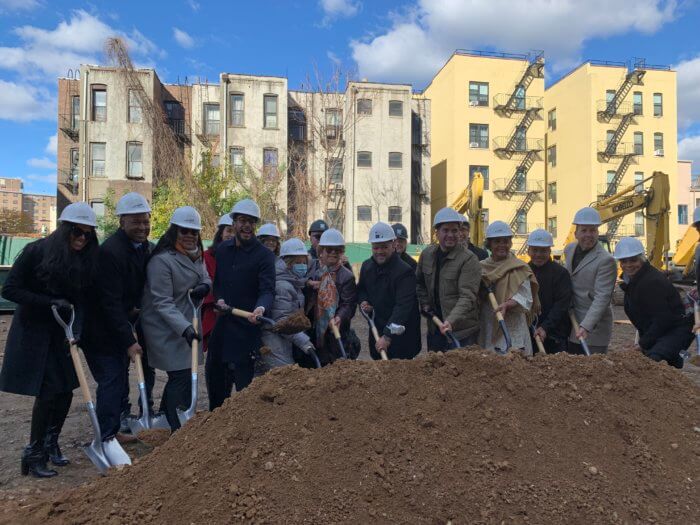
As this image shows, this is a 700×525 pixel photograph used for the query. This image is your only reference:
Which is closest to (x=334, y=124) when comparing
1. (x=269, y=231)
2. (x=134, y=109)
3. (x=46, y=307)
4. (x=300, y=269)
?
(x=134, y=109)

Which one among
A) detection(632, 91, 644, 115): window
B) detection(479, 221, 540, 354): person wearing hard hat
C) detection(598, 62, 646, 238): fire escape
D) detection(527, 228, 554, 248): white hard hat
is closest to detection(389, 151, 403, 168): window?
detection(598, 62, 646, 238): fire escape

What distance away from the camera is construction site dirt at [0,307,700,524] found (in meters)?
2.39

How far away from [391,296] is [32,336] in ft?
8.90

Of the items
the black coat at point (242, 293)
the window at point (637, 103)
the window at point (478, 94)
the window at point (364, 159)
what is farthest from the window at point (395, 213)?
the black coat at point (242, 293)

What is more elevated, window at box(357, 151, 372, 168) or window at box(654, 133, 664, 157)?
window at box(654, 133, 664, 157)

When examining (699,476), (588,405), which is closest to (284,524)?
(588,405)

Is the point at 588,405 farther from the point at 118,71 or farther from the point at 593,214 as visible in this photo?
the point at 118,71

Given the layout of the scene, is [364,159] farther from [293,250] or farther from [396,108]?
[293,250]

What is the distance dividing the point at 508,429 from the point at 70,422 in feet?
13.9

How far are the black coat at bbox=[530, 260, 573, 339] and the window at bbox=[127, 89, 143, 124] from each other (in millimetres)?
26308

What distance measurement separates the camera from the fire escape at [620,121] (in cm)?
3188

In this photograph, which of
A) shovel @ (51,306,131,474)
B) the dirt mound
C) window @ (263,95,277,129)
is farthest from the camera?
window @ (263,95,277,129)

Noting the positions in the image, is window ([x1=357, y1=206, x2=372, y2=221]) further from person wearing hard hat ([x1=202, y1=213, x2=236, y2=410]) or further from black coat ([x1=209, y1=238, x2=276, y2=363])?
black coat ([x1=209, y1=238, x2=276, y2=363])

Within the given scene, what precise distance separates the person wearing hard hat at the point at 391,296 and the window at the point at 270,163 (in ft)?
76.4
